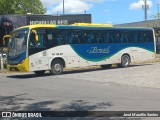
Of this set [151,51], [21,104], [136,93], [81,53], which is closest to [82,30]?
[81,53]

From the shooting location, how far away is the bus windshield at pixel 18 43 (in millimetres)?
21984

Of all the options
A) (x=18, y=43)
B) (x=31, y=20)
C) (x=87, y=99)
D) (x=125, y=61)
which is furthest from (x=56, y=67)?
(x=31, y=20)

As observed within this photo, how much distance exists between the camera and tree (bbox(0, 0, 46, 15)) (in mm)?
61406

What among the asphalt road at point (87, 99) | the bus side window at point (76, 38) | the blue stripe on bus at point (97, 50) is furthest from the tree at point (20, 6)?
the asphalt road at point (87, 99)

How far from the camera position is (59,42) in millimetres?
23344

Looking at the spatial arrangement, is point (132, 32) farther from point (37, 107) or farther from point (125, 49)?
point (37, 107)

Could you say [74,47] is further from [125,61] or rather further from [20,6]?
[20,6]

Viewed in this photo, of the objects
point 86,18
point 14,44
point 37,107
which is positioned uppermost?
point 86,18

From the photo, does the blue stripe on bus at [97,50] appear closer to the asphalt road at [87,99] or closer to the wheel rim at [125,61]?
the wheel rim at [125,61]

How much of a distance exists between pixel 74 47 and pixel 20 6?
4120cm

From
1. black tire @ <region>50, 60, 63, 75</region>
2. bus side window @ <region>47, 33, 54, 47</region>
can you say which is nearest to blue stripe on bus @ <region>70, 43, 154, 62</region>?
black tire @ <region>50, 60, 63, 75</region>

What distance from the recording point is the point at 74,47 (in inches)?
953

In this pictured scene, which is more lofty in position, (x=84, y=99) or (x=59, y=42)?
(x=59, y=42)

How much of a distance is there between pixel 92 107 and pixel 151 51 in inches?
758
